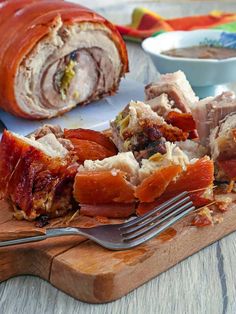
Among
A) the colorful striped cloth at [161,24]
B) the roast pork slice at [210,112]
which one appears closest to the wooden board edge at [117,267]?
the roast pork slice at [210,112]

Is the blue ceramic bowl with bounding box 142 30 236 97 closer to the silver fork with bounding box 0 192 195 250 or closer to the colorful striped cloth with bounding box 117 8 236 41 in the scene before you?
the colorful striped cloth with bounding box 117 8 236 41

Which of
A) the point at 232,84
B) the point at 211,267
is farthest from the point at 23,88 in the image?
the point at 211,267

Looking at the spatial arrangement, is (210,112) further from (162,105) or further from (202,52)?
(202,52)

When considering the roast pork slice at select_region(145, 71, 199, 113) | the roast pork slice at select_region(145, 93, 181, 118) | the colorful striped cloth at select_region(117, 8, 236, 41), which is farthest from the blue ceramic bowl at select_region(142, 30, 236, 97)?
the roast pork slice at select_region(145, 93, 181, 118)

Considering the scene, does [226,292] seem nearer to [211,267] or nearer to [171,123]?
[211,267]

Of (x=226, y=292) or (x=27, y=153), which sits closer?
(x=226, y=292)

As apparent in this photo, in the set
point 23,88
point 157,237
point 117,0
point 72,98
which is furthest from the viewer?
point 117,0

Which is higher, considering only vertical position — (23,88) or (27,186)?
(27,186)

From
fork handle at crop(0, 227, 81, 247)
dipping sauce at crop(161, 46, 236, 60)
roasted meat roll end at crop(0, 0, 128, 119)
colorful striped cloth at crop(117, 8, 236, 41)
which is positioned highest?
fork handle at crop(0, 227, 81, 247)
